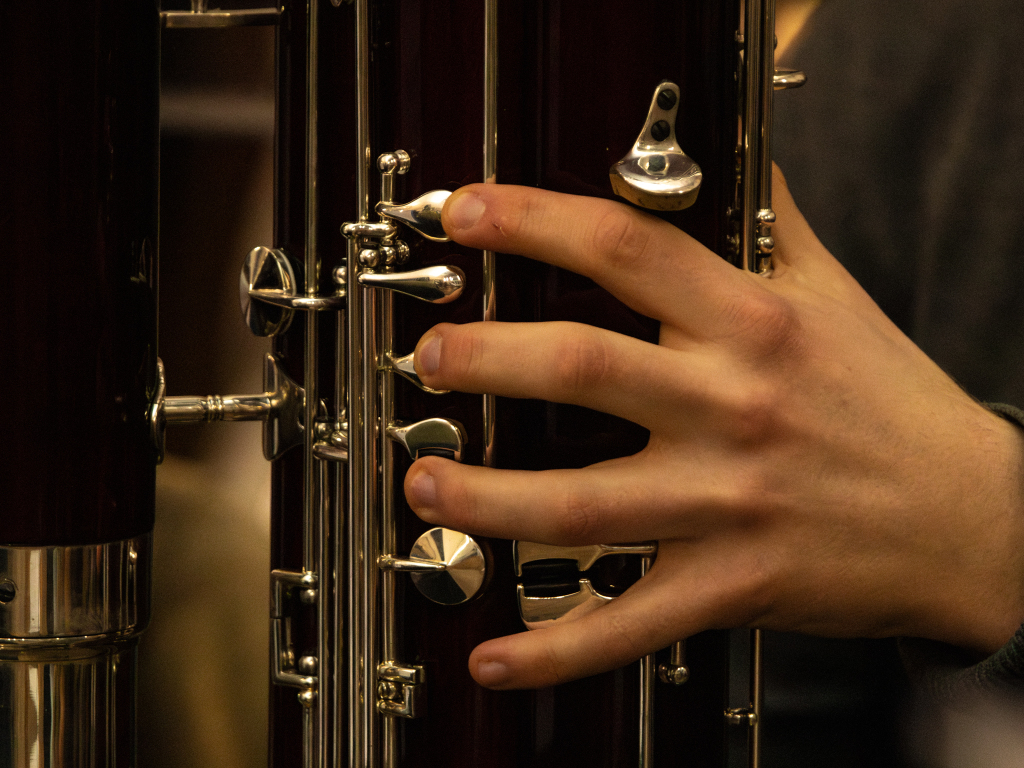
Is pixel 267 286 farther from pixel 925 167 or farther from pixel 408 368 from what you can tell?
pixel 925 167

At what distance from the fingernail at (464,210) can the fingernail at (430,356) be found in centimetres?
5

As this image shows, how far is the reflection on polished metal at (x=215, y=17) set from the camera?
593 millimetres

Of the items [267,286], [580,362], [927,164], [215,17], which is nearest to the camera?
[580,362]

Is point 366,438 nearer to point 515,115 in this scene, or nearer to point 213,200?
point 515,115

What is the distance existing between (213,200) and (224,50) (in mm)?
129

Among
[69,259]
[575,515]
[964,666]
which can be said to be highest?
[69,259]

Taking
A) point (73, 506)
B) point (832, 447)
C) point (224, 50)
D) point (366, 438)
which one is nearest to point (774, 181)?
point (832, 447)

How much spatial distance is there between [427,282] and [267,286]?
12 cm

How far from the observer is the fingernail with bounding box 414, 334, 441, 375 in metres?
0.41

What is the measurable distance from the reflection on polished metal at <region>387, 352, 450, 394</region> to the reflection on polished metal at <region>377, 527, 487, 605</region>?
Answer: 7cm

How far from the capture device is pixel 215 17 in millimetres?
615

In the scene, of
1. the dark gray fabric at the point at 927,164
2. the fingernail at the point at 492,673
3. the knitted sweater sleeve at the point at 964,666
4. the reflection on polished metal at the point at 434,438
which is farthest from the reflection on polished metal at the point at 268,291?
the dark gray fabric at the point at 927,164

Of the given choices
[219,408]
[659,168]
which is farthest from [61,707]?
[659,168]

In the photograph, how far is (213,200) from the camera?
0.81m
